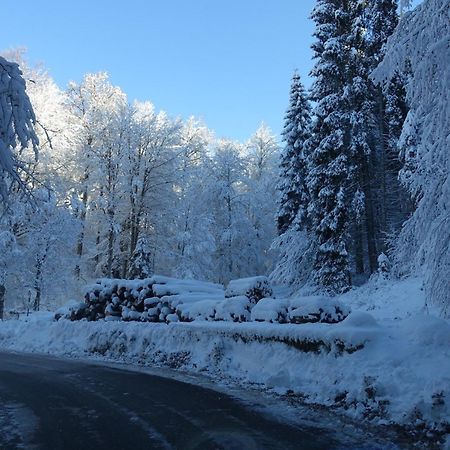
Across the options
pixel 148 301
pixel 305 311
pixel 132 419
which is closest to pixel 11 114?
pixel 132 419

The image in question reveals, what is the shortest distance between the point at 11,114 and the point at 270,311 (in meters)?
6.89

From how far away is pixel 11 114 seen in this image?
575 cm

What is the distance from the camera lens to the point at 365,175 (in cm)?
2558

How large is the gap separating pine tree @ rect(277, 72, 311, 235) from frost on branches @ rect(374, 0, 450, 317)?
71.0 ft

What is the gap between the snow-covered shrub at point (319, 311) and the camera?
991 centimetres

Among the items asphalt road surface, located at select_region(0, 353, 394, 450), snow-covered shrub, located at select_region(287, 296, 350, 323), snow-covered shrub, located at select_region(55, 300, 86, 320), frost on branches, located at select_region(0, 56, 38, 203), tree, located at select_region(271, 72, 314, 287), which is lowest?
asphalt road surface, located at select_region(0, 353, 394, 450)

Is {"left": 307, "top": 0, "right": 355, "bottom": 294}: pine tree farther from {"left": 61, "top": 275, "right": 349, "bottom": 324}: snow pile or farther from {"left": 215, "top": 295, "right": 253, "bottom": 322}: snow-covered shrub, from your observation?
{"left": 215, "top": 295, "right": 253, "bottom": 322}: snow-covered shrub

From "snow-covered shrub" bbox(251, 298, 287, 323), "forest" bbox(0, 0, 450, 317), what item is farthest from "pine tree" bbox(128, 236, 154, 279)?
"snow-covered shrub" bbox(251, 298, 287, 323)

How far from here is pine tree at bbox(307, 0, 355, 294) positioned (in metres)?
23.2

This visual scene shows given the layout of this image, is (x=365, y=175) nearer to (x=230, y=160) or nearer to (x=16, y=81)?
(x=230, y=160)

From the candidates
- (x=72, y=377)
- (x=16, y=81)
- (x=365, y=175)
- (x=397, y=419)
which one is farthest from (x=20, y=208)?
(x=397, y=419)

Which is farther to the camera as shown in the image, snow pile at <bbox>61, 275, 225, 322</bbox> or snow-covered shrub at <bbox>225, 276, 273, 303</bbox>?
snow pile at <bbox>61, 275, 225, 322</bbox>

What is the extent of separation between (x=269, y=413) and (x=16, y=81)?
5.02 metres

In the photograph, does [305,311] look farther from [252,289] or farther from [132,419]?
[132,419]
